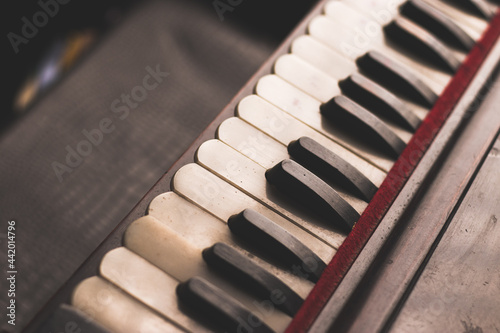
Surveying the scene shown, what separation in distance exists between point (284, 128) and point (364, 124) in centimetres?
18

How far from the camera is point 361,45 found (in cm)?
132

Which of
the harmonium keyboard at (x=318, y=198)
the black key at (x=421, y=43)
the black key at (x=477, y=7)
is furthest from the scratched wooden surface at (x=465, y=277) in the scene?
the black key at (x=477, y=7)

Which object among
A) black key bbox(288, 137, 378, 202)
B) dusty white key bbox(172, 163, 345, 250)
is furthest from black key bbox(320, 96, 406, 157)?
dusty white key bbox(172, 163, 345, 250)

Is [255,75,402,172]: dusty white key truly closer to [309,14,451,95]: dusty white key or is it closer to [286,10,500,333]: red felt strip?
[286,10,500,333]: red felt strip

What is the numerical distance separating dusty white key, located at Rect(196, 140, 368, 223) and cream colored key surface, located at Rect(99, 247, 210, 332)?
0.77ft

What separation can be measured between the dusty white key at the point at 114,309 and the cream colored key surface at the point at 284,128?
0.45 meters

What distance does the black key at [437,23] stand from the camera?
1353 millimetres

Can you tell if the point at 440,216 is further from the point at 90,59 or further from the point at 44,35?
the point at 44,35

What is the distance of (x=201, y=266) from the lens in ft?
3.07

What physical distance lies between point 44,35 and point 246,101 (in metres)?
1.15

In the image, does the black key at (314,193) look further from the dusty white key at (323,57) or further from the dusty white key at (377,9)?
the dusty white key at (377,9)

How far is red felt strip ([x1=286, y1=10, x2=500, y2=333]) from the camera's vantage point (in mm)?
935

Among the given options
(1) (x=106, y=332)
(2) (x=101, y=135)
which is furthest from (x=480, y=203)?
(2) (x=101, y=135)

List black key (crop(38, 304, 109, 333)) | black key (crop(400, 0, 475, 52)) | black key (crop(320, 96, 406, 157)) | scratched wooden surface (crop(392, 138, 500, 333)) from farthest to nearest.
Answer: black key (crop(400, 0, 475, 52)) → black key (crop(320, 96, 406, 157)) → scratched wooden surface (crop(392, 138, 500, 333)) → black key (crop(38, 304, 109, 333))
